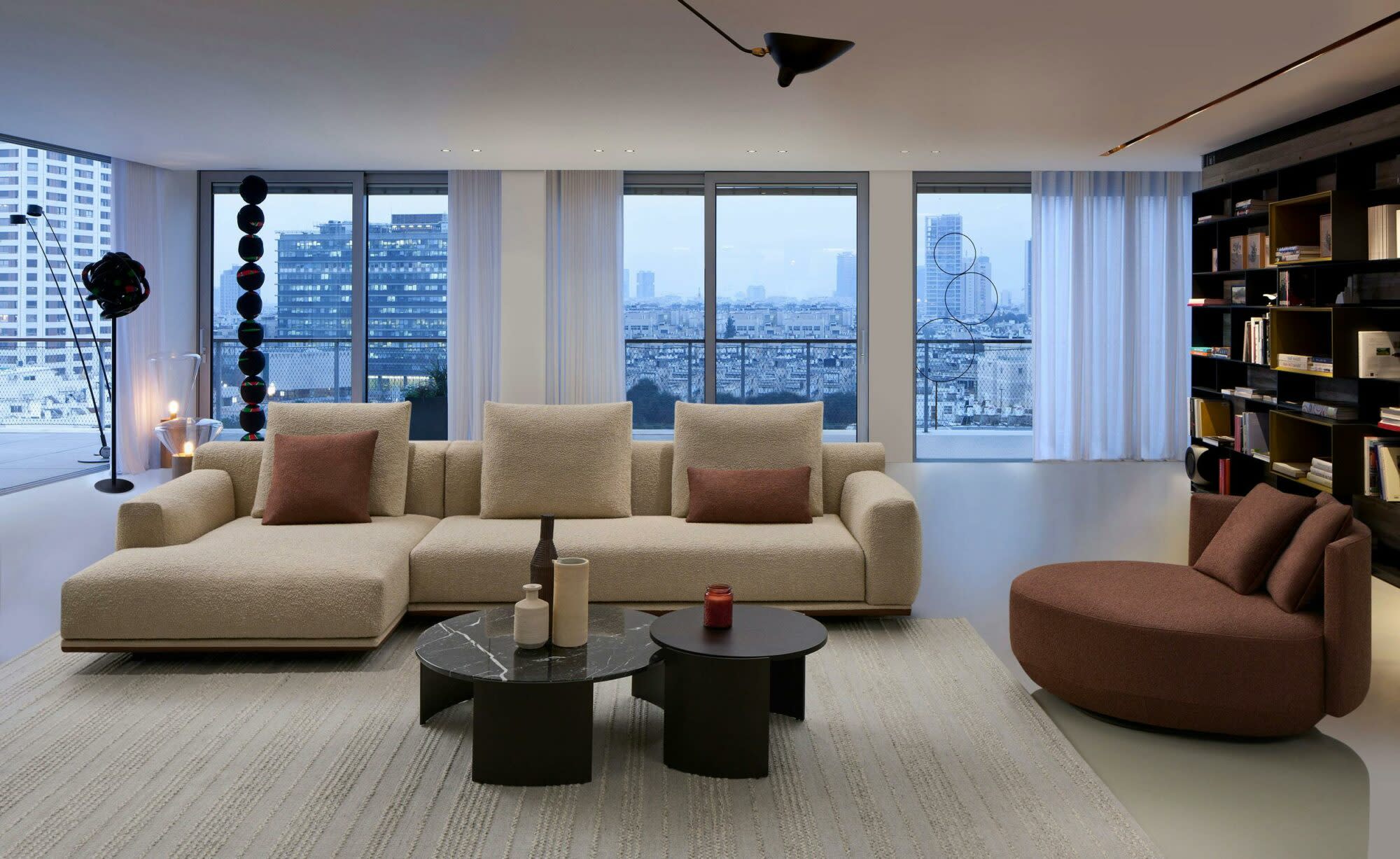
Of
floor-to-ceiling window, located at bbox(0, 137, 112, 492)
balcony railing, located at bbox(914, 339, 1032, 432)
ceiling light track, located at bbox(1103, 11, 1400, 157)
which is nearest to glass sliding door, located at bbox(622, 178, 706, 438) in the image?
balcony railing, located at bbox(914, 339, 1032, 432)

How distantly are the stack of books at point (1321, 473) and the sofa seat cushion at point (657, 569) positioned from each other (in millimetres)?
3314

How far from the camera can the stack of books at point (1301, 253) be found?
242 inches

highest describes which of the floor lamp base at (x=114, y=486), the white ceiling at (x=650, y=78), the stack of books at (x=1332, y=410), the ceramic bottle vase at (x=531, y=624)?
the white ceiling at (x=650, y=78)

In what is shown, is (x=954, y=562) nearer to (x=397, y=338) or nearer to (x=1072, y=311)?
(x=1072, y=311)

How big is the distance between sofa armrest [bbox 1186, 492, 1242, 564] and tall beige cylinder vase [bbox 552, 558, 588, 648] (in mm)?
2078

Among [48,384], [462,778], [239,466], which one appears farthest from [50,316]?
[462,778]

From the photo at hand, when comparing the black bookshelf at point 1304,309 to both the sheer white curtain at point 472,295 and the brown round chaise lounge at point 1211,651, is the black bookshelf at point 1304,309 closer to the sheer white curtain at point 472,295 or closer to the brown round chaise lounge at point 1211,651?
the brown round chaise lounge at point 1211,651

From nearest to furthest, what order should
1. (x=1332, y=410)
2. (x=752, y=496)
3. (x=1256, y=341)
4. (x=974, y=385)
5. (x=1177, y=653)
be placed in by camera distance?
(x=1177, y=653), (x=752, y=496), (x=1332, y=410), (x=1256, y=341), (x=974, y=385)

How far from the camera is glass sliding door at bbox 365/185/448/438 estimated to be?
9500 mm

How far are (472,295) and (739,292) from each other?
231 centimetres

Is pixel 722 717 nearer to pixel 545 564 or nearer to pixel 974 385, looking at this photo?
pixel 545 564

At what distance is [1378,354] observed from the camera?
218 inches

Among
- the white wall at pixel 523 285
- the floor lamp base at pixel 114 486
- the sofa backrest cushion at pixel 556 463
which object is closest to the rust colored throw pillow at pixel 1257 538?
the sofa backrest cushion at pixel 556 463

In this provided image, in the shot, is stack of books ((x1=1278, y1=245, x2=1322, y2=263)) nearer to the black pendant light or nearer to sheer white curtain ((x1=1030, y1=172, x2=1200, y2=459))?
sheer white curtain ((x1=1030, y1=172, x2=1200, y2=459))
